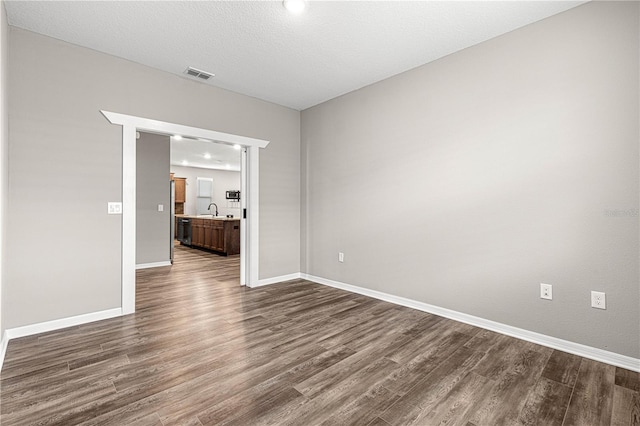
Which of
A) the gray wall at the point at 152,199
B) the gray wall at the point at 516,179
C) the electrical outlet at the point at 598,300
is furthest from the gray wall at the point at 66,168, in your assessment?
the electrical outlet at the point at 598,300

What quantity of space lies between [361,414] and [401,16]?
111 inches

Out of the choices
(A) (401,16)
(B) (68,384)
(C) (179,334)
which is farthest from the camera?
(C) (179,334)

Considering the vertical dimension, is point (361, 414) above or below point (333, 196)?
below

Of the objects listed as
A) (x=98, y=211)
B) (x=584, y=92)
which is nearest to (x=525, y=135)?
(x=584, y=92)

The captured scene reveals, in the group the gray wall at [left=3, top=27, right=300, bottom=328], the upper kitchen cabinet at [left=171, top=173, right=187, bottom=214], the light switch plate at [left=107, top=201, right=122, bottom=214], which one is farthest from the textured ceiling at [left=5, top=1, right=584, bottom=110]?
the upper kitchen cabinet at [left=171, top=173, right=187, bottom=214]

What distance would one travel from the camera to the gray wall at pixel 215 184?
36.7 feet

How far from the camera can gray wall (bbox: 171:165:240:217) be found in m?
11.2

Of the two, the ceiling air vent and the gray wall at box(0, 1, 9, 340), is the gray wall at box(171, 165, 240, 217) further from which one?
the gray wall at box(0, 1, 9, 340)

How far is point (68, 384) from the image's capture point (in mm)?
1886

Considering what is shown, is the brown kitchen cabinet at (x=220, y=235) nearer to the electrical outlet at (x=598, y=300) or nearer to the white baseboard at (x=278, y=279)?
the white baseboard at (x=278, y=279)

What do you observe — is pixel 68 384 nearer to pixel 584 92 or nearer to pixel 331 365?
pixel 331 365

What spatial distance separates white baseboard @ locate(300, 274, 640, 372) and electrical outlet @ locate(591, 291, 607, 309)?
31 cm

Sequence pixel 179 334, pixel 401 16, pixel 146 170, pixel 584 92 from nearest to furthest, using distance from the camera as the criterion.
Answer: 1. pixel 584 92
2. pixel 401 16
3. pixel 179 334
4. pixel 146 170

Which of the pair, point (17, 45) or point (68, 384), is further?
point (17, 45)
